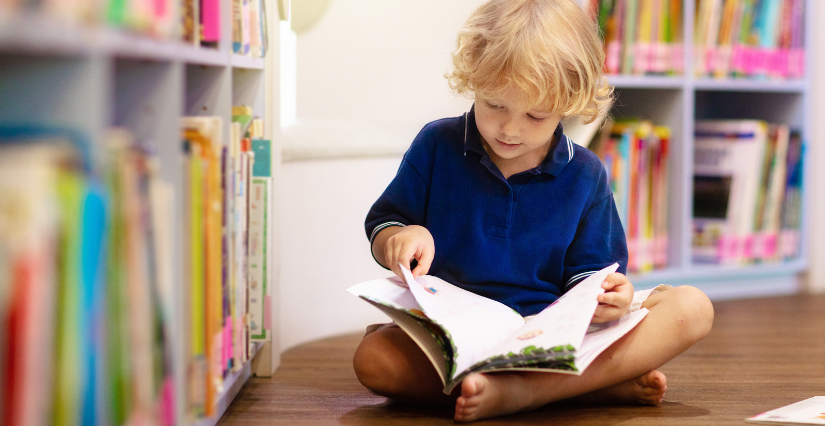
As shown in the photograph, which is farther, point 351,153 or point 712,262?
point 712,262

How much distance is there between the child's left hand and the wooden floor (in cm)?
12

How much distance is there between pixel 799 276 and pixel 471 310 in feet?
5.00

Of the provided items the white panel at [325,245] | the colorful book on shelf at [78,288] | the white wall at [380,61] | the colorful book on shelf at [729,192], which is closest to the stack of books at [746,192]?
the colorful book on shelf at [729,192]

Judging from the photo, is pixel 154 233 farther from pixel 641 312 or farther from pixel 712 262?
pixel 712 262

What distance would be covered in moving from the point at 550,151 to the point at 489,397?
1.30 ft

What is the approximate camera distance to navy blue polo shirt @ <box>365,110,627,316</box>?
3.41 feet

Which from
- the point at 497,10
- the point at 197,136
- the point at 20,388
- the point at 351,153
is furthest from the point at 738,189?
the point at 20,388

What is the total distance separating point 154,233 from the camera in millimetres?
561

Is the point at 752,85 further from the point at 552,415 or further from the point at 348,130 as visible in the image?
the point at 552,415

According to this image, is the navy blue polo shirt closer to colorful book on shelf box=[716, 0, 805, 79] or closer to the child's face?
the child's face

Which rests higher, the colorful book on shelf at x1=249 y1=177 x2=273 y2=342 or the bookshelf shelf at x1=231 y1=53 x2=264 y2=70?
the bookshelf shelf at x1=231 y1=53 x2=264 y2=70

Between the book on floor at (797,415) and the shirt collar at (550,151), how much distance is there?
0.40 meters

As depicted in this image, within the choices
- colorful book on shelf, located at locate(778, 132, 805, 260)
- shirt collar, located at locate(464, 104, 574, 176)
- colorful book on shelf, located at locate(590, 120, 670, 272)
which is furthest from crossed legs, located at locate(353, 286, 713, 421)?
colorful book on shelf, located at locate(778, 132, 805, 260)

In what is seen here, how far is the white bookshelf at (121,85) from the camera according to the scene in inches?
17.6
